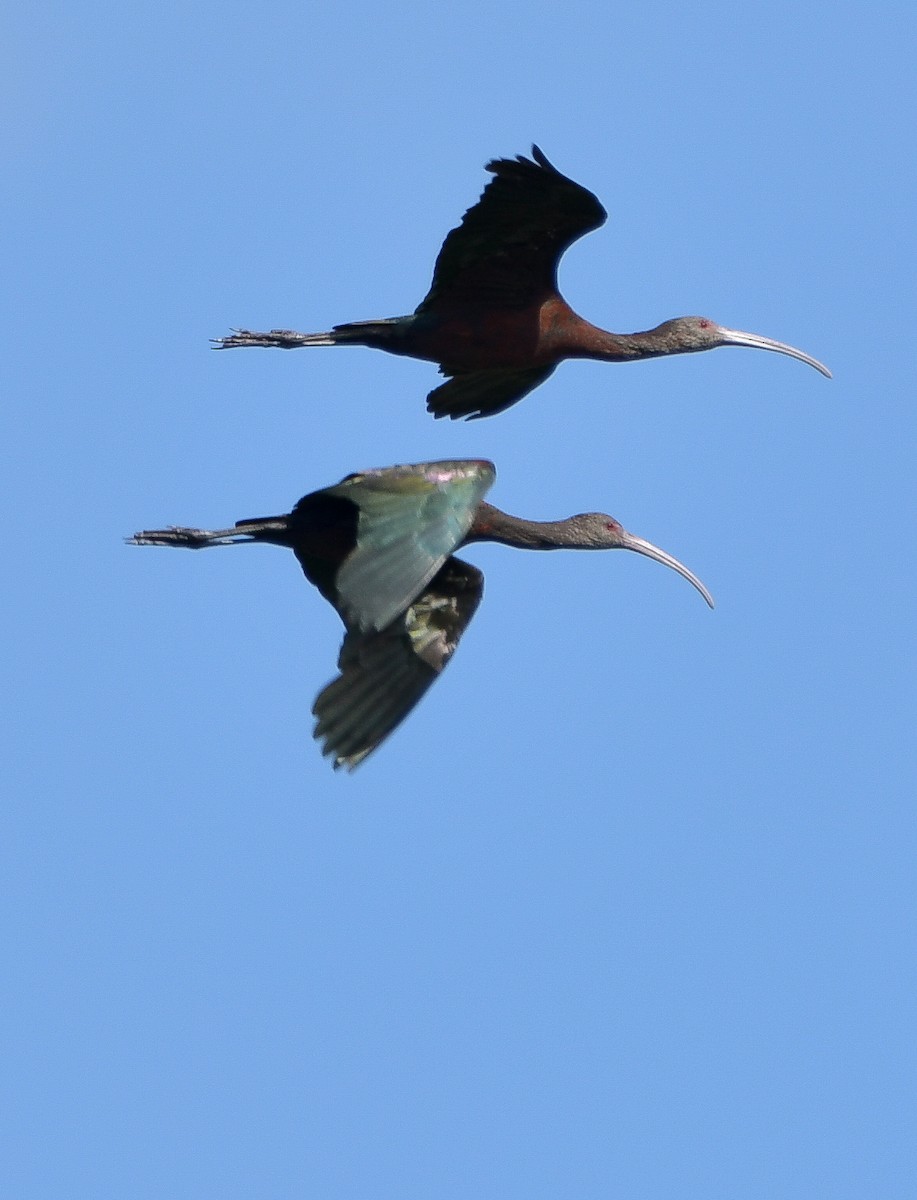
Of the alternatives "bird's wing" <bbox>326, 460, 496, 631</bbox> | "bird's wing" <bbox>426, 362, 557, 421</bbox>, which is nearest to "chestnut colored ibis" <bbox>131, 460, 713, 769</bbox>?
"bird's wing" <bbox>326, 460, 496, 631</bbox>

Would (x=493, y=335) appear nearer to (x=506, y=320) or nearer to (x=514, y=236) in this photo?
(x=506, y=320)

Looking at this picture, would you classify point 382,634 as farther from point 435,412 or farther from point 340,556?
point 435,412

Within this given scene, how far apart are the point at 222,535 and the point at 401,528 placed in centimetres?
225

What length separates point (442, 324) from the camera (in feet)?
61.0

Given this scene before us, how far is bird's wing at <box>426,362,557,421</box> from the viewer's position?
19.1 metres

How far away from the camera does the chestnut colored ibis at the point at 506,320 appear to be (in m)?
17.8

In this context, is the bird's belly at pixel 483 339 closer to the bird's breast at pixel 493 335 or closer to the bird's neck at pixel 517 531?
the bird's breast at pixel 493 335

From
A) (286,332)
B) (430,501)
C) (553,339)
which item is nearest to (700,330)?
(553,339)

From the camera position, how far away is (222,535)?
18.0 meters

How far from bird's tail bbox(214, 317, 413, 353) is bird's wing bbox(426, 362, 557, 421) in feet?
2.06

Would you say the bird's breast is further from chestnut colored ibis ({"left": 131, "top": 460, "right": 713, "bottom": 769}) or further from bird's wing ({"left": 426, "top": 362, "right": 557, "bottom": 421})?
chestnut colored ibis ({"left": 131, "top": 460, "right": 713, "bottom": 769})

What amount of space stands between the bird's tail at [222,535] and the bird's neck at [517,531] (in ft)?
4.00

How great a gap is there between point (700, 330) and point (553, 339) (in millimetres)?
1407

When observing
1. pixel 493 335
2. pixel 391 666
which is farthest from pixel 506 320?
pixel 391 666
